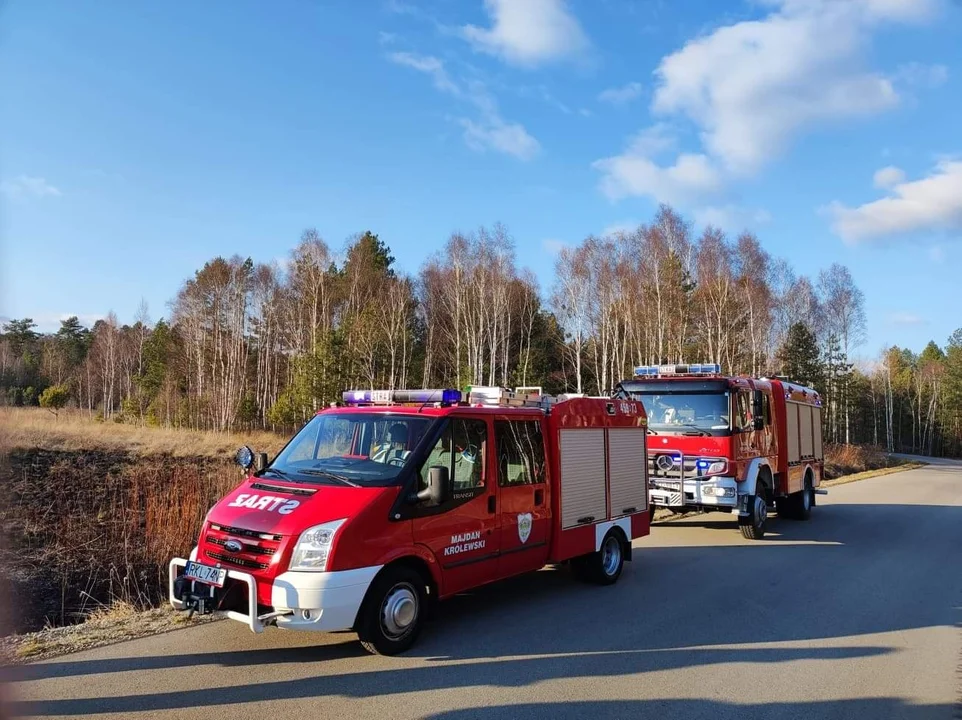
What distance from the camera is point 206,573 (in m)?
5.59

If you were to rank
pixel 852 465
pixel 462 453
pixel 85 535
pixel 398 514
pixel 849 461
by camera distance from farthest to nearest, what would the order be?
pixel 849 461 < pixel 852 465 < pixel 85 535 < pixel 462 453 < pixel 398 514

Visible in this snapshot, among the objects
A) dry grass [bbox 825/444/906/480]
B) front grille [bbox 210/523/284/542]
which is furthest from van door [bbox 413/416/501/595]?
dry grass [bbox 825/444/906/480]

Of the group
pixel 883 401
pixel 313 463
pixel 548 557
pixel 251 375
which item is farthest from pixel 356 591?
pixel 883 401

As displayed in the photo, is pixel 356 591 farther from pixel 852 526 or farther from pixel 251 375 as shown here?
pixel 251 375

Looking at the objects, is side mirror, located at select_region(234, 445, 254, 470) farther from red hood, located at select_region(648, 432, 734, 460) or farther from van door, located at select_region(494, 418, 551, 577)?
red hood, located at select_region(648, 432, 734, 460)

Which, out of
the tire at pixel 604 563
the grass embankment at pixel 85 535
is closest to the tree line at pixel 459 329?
the grass embankment at pixel 85 535

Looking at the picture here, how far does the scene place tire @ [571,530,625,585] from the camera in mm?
8500

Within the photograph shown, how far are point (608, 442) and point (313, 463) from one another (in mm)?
4067

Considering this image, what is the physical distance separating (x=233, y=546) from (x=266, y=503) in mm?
411

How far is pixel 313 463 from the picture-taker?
6441 mm

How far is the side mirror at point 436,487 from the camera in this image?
581cm

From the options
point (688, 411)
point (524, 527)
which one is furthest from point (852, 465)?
point (524, 527)

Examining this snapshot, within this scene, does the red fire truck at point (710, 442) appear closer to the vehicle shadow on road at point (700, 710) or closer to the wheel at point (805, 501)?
the wheel at point (805, 501)

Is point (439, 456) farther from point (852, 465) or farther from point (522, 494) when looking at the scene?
point (852, 465)
